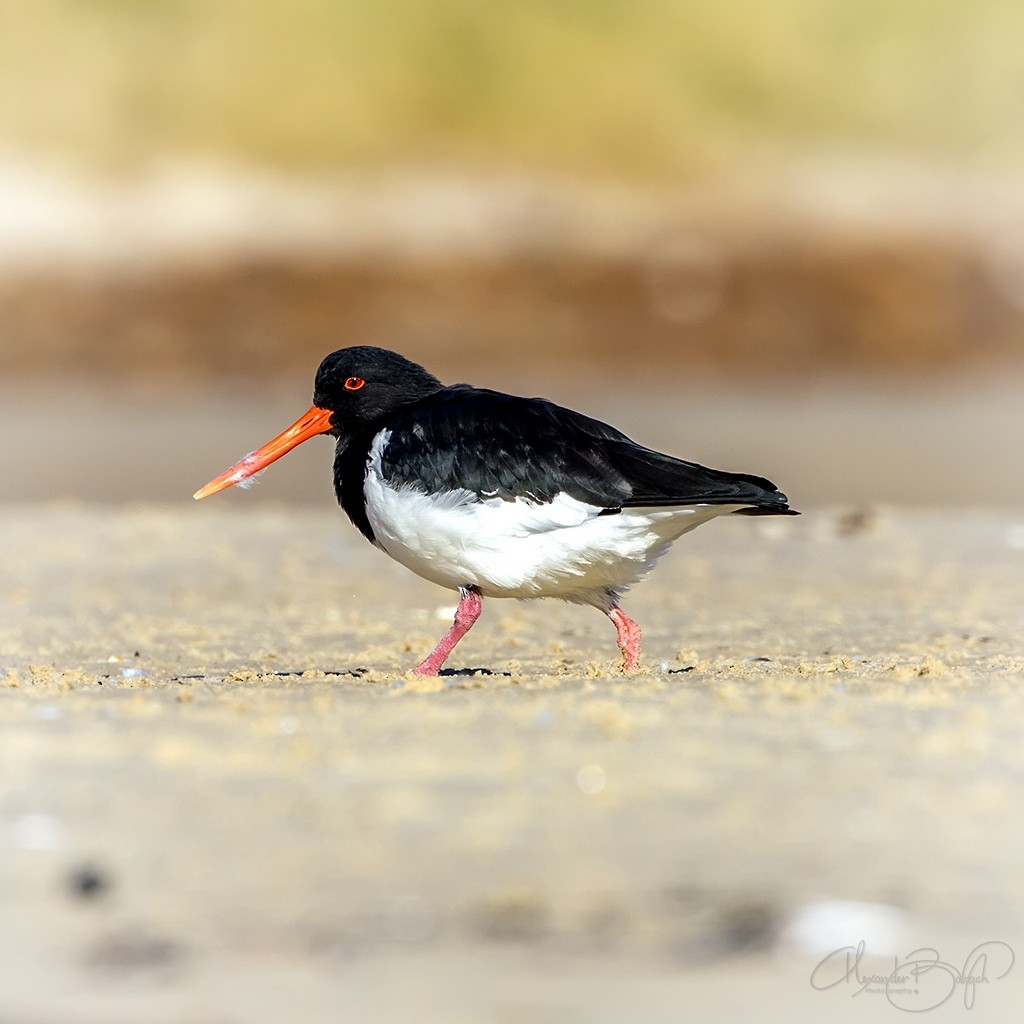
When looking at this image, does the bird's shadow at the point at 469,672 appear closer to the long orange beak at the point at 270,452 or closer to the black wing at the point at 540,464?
the black wing at the point at 540,464

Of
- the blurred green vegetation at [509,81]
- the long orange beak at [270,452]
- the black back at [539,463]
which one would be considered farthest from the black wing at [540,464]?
the blurred green vegetation at [509,81]

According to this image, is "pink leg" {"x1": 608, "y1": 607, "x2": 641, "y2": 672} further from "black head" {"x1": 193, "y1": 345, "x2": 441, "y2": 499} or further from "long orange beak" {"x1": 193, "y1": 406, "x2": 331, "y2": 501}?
"long orange beak" {"x1": 193, "y1": 406, "x2": 331, "y2": 501}

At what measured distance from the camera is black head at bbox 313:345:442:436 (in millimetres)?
7613

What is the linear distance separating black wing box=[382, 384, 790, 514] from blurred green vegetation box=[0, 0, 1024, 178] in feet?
92.8

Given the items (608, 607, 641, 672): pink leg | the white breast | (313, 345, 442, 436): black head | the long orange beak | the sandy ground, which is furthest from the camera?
the long orange beak

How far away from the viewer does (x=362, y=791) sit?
182 inches

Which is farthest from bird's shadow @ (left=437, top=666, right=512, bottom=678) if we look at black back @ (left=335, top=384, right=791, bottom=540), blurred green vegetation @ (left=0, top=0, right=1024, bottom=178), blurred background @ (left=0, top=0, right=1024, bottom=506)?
blurred green vegetation @ (left=0, top=0, right=1024, bottom=178)

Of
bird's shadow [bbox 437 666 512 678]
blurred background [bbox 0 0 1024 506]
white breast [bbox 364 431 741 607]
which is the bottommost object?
bird's shadow [bbox 437 666 512 678]

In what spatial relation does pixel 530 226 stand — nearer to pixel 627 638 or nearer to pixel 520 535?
pixel 627 638

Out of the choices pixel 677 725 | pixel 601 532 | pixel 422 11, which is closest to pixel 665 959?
pixel 677 725

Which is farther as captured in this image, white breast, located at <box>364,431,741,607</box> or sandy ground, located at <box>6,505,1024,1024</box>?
white breast, located at <box>364,431,741,607</box>

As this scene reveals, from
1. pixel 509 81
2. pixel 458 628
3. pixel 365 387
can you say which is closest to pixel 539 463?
pixel 458 628
